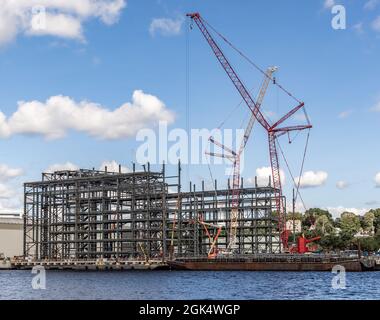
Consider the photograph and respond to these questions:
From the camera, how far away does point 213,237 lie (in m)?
193

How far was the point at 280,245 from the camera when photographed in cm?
18238

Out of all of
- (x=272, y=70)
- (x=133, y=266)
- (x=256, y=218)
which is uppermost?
(x=272, y=70)

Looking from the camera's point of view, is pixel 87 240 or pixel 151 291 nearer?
pixel 151 291

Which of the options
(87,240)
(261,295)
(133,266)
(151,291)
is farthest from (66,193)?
(261,295)

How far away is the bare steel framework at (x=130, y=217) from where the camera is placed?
175250 mm

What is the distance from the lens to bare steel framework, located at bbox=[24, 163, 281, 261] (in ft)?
575

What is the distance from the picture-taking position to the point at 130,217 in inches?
7077
